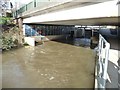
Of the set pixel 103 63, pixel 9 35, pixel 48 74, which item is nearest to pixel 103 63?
pixel 103 63

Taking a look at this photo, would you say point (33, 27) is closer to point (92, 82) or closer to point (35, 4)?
point (35, 4)

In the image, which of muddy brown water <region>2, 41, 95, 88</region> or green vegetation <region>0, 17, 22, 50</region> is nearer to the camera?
muddy brown water <region>2, 41, 95, 88</region>

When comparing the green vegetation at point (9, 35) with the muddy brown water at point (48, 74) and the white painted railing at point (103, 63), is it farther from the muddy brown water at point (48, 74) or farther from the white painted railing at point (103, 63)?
the white painted railing at point (103, 63)

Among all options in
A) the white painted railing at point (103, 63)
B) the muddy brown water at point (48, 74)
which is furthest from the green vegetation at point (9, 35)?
the white painted railing at point (103, 63)

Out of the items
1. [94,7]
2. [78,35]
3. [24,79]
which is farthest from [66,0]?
[78,35]

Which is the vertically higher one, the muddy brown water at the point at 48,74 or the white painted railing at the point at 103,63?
the white painted railing at the point at 103,63

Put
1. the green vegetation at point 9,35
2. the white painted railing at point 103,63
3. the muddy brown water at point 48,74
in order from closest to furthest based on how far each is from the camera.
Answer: the white painted railing at point 103,63
the muddy brown water at point 48,74
the green vegetation at point 9,35

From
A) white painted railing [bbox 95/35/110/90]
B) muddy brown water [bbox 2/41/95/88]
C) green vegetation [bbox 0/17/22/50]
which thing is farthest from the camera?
green vegetation [bbox 0/17/22/50]

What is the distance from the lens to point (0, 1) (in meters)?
20.2

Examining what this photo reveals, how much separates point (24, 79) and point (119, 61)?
466 centimetres

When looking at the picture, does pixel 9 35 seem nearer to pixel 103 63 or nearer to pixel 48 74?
pixel 48 74

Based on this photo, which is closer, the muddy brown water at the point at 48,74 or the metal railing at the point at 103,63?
the metal railing at the point at 103,63

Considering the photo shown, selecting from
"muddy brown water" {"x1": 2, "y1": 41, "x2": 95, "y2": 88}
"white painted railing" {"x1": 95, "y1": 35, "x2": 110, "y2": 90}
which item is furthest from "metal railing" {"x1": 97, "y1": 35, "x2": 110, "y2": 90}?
"muddy brown water" {"x1": 2, "y1": 41, "x2": 95, "y2": 88}

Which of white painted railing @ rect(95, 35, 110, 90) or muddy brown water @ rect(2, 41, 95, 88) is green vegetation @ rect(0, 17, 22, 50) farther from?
white painted railing @ rect(95, 35, 110, 90)
